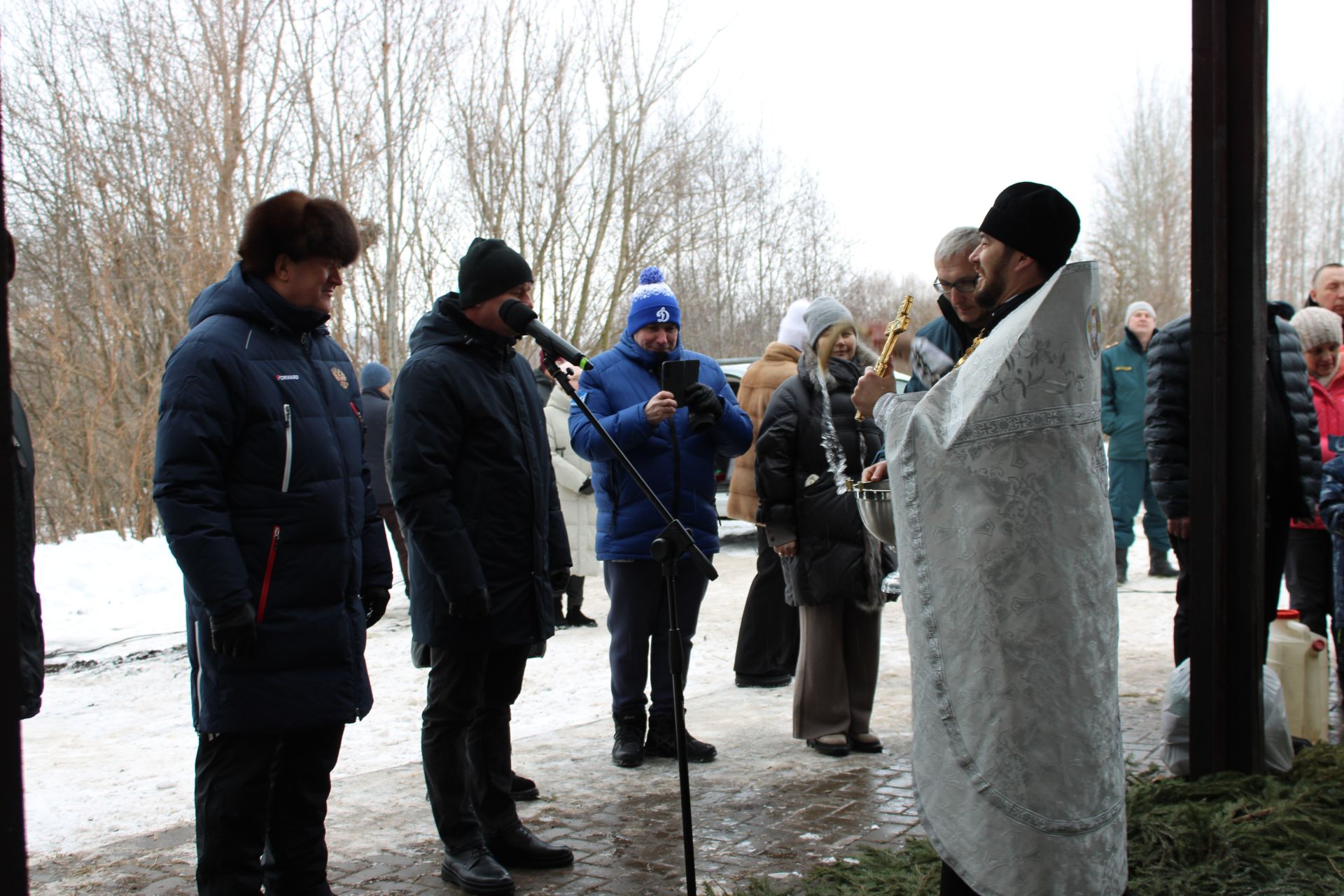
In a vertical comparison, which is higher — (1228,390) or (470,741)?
(1228,390)

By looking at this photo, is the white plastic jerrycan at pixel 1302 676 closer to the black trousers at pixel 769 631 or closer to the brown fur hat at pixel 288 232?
the black trousers at pixel 769 631

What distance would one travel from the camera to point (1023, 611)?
8.55 ft

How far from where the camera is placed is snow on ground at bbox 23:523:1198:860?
4.90m

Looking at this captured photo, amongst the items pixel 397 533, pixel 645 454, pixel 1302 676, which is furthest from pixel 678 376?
pixel 397 533

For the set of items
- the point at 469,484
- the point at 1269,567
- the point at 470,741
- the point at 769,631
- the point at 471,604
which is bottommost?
the point at 769,631

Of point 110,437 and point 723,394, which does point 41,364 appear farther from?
point 723,394

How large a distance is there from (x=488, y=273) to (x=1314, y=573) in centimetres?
434

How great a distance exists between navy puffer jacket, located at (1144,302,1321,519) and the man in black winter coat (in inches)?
103

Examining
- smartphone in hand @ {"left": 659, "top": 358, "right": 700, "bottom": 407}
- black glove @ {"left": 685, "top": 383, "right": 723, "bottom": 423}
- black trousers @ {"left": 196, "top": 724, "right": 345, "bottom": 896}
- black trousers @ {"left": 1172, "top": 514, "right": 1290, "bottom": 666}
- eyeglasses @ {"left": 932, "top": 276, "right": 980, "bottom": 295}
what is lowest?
black trousers @ {"left": 196, "top": 724, "right": 345, "bottom": 896}

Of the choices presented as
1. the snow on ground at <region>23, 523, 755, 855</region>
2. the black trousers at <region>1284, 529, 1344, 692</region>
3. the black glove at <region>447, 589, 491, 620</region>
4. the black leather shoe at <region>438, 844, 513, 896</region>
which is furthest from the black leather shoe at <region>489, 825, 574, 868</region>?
the black trousers at <region>1284, 529, 1344, 692</region>

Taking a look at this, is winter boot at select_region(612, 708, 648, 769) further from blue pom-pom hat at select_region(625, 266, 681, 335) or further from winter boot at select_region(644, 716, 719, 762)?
blue pom-pom hat at select_region(625, 266, 681, 335)

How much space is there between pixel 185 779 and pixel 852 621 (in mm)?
2861

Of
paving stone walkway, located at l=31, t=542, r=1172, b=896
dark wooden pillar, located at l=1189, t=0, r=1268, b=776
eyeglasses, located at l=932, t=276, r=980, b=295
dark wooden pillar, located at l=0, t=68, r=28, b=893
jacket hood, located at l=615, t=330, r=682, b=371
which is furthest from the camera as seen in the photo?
jacket hood, located at l=615, t=330, r=682, b=371

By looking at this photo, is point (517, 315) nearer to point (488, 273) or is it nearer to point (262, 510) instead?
point (488, 273)
